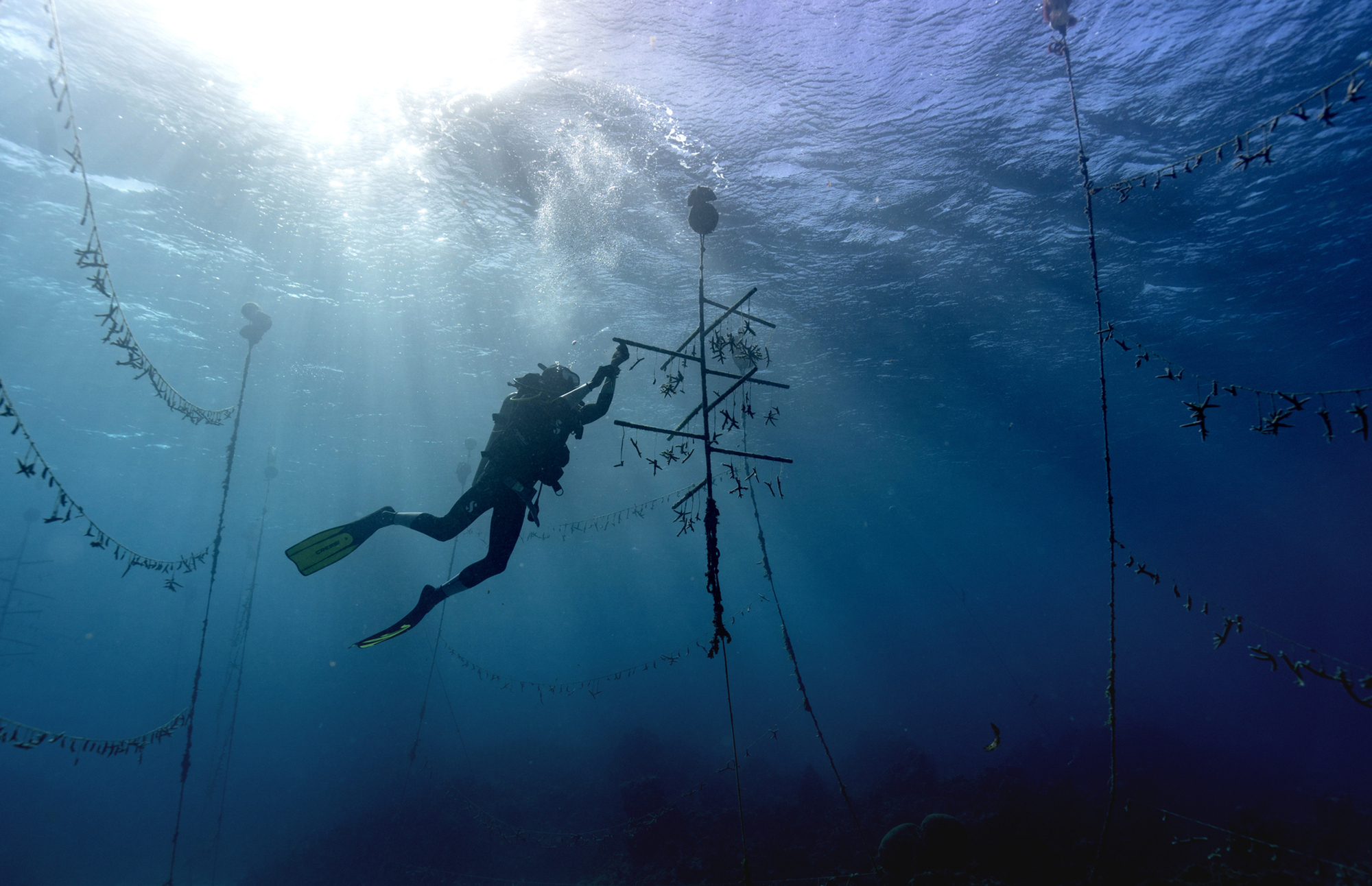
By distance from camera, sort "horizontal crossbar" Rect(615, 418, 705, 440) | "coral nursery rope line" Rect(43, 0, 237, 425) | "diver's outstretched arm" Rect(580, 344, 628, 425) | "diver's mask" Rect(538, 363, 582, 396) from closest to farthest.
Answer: "coral nursery rope line" Rect(43, 0, 237, 425), "horizontal crossbar" Rect(615, 418, 705, 440), "diver's outstretched arm" Rect(580, 344, 628, 425), "diver's mask" Rect(538, 363, 582, 396)

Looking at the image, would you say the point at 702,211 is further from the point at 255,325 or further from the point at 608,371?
the point at 255,325

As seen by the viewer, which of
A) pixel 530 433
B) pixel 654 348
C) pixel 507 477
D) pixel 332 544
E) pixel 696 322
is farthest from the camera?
pixel 696 322

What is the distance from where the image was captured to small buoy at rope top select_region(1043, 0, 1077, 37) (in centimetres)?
813

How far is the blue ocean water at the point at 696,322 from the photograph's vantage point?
9.95m

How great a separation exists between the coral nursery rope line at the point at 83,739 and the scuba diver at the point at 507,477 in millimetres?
A: 4127

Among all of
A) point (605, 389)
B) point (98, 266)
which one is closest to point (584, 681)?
point (605, 389)

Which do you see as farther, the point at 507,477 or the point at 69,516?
the point at 507,477

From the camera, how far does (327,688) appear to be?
67250 millimetres

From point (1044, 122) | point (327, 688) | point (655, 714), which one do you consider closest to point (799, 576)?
point (655, 714)

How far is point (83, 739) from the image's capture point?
8625 mm

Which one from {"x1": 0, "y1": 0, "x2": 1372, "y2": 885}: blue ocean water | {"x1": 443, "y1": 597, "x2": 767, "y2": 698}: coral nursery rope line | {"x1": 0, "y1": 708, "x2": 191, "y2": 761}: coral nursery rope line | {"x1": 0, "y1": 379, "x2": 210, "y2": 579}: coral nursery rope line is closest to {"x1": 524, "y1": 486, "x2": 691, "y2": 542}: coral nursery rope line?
{"x1": 0, "y1": 0, "x2": 1372, "y2": 885}: blue ocean water

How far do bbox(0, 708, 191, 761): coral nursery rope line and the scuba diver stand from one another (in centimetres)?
413

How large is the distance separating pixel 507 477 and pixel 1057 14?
1101 cm

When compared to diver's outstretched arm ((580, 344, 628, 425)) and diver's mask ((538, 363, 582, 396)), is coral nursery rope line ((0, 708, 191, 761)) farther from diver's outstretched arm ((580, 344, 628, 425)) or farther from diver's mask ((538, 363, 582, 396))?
diver's outstretched arm ((580, 344, 628, 425))
